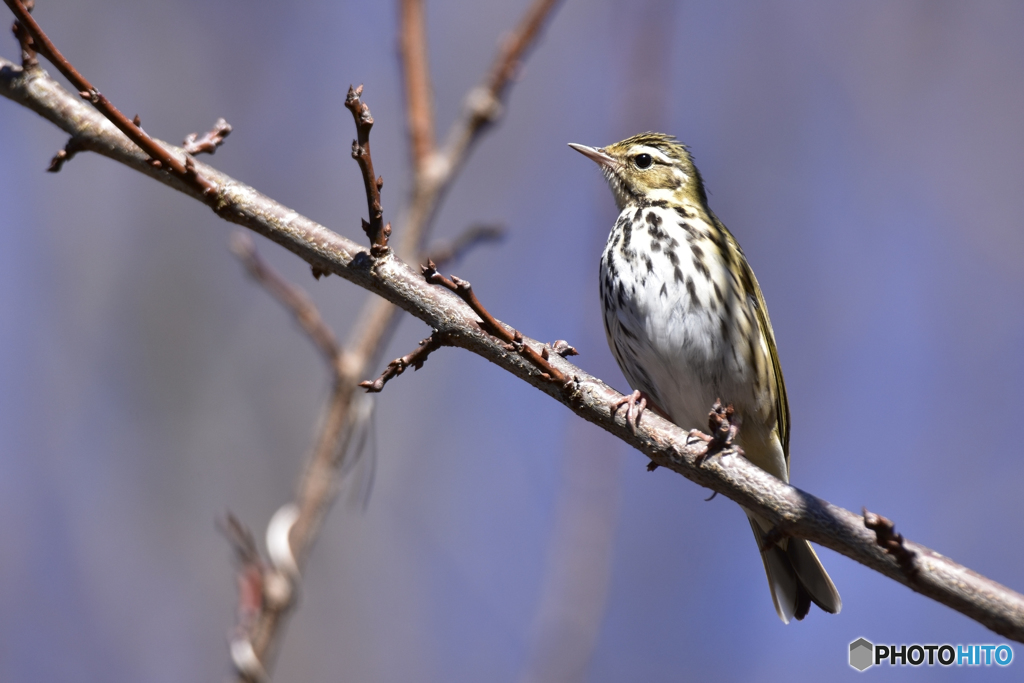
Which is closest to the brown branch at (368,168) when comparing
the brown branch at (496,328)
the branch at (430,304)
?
the branch at (430,304)

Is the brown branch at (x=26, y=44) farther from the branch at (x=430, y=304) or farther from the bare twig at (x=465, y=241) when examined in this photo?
the bare twig at (x=465, y=241)

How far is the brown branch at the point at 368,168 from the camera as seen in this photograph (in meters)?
2.40

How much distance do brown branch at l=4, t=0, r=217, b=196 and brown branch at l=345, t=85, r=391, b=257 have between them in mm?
594

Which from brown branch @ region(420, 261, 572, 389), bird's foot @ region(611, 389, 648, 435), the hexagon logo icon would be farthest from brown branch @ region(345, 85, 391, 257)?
the hexagon logo icon

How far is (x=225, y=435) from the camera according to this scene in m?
8.19

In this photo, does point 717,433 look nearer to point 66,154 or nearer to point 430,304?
point 430,304

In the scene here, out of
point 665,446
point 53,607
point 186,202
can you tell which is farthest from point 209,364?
point 665,446

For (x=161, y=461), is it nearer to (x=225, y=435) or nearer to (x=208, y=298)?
(x=225, y=435)

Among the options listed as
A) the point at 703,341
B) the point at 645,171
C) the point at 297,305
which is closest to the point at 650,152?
the point at 645,171

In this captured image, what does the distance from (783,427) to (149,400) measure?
587 centimetres

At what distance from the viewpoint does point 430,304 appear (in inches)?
111

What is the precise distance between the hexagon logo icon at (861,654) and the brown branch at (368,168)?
3520 millimetres

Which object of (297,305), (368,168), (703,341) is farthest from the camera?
(703,341)

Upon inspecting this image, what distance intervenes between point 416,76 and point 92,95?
152 cm
